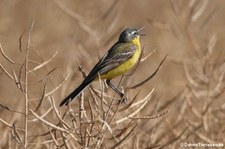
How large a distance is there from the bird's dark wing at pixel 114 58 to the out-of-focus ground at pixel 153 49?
0.11m

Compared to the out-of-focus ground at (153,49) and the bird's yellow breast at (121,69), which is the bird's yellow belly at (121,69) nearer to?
the bird's yellow breast at (121,69)

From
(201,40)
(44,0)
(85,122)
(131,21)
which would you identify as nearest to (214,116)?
(85,122)

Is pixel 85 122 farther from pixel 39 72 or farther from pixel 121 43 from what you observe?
pixel 39 72

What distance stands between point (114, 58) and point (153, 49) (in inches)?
Answer: 267

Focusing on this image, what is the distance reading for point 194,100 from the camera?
6.50 metres

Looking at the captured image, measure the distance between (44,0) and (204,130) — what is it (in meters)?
9.88

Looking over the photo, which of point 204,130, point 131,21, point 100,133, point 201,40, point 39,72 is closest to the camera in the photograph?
point 100,133

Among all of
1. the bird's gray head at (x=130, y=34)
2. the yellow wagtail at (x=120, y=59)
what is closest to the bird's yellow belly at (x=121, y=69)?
the yellow wagtail at (x=120, y=59)

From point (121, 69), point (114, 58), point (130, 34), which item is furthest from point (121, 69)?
point (130, 34)

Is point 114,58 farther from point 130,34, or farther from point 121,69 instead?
point 130,34

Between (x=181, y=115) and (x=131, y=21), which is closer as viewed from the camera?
(x=181, y=115)

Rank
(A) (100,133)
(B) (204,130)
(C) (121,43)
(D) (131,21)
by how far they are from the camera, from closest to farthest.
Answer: (A) (100,133), (B) (204,130), (C) (121,43), (D) (131,21)

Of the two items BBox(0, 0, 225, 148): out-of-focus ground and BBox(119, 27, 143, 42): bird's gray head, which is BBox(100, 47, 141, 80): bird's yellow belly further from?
BBox(119, 27, 143, 42): bird's gray head

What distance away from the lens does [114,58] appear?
6.43 meters
